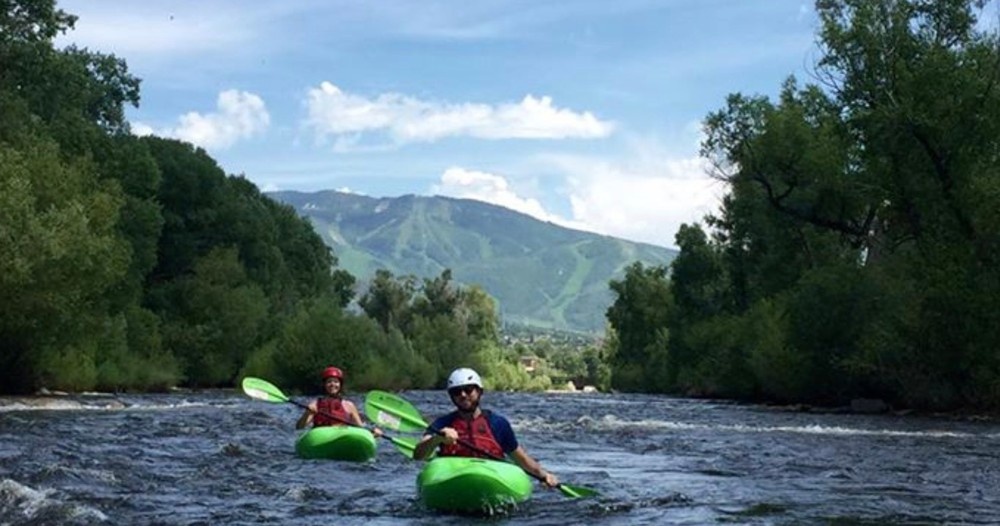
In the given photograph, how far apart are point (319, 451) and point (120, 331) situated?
88.1 ft

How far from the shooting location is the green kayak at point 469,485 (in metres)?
11.6

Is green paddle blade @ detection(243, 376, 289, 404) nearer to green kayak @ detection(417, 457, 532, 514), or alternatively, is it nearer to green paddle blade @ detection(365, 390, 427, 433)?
green paddle blade @ detection(365, 390, 427, 433)

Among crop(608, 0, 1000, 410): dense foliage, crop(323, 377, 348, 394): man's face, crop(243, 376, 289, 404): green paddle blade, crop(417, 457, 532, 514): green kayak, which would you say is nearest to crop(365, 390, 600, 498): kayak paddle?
crop(323, 377, 348, 394): man's face

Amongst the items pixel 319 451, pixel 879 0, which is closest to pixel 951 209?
pixel 879 0

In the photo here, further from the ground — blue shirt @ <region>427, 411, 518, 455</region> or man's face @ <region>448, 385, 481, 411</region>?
man's face @ <region>448, 385, 481, 411</region>

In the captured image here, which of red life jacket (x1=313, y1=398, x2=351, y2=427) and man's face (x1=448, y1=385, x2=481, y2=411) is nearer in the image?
→ man's face (x1=448, y1=385, x2=481, y2=411)

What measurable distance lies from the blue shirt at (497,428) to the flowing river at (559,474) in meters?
0.63

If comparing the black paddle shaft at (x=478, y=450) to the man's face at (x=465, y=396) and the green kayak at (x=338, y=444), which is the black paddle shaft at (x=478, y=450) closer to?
the man's face at (x=465, y=396)

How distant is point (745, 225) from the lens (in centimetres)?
5478

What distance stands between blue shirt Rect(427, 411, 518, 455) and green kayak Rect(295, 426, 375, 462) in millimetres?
4749

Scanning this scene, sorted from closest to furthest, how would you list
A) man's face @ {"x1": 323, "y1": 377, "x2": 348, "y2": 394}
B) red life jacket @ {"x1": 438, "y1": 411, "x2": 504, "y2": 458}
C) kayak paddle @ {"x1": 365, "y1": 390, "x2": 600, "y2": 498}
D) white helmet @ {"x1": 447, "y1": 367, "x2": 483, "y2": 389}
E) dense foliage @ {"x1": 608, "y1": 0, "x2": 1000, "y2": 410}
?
white helmet @ {"x1": 447, "y1": 367, "x2": 483, "y2": 389} → red life jacket @ {"x1": 438, "y1": 411, "x2": 504, "y2": 458} → kayak paddle @ {"x1": 365, "y1": 390, "x2": 600, "y2": 498} → man's face @ {"x1": 323, "y1": 377, "x2": 348, "y2": 394} → dense foliage @ {"x1": 608, "y1": 0, "x2": 1000, "y2": 410}

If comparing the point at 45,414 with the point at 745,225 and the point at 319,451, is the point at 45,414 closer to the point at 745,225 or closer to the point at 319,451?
the point at 319,451

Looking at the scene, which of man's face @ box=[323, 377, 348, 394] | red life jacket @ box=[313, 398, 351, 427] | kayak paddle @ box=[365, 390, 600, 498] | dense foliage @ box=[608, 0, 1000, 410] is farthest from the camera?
dense foliage @ box=[608, 0, 1000, 410]

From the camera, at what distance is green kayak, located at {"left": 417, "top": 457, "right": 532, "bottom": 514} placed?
457 inches
